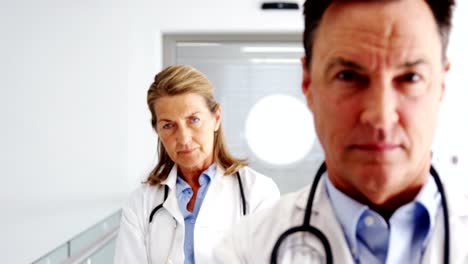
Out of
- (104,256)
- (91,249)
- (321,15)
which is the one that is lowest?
(104,256)

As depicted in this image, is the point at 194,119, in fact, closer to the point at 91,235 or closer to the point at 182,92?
the point at 182,92

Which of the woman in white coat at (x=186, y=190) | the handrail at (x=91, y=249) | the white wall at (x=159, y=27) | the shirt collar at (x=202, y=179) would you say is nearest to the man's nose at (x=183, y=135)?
the woman in white coat at (x=186, y=190)

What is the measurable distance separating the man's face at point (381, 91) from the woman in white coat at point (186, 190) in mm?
829

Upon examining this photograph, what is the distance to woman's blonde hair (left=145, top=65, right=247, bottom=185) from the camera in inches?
56.8

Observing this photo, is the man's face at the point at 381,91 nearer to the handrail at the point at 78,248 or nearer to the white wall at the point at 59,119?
the handrail at the point at 78,248

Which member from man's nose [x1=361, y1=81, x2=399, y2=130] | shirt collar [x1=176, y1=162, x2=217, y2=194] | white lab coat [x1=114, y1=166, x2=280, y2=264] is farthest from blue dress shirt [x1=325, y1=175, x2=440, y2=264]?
shirt collar [x1=176, y1=162, x2=217, y2=194]

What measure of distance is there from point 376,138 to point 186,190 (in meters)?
1.01

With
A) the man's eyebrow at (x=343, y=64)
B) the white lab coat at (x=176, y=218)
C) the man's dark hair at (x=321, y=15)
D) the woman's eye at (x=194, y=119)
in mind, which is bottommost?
the white lab coat at (x=176, y=218)

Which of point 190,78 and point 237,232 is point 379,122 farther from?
point 190,78

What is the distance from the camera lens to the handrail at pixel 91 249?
5.34 feet

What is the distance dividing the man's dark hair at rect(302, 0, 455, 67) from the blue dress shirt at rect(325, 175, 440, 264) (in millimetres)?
193

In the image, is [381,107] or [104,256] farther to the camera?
[104,256]

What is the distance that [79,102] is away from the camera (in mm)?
→ 3109

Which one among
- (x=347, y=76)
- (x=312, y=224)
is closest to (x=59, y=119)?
(x=312, y=224)
